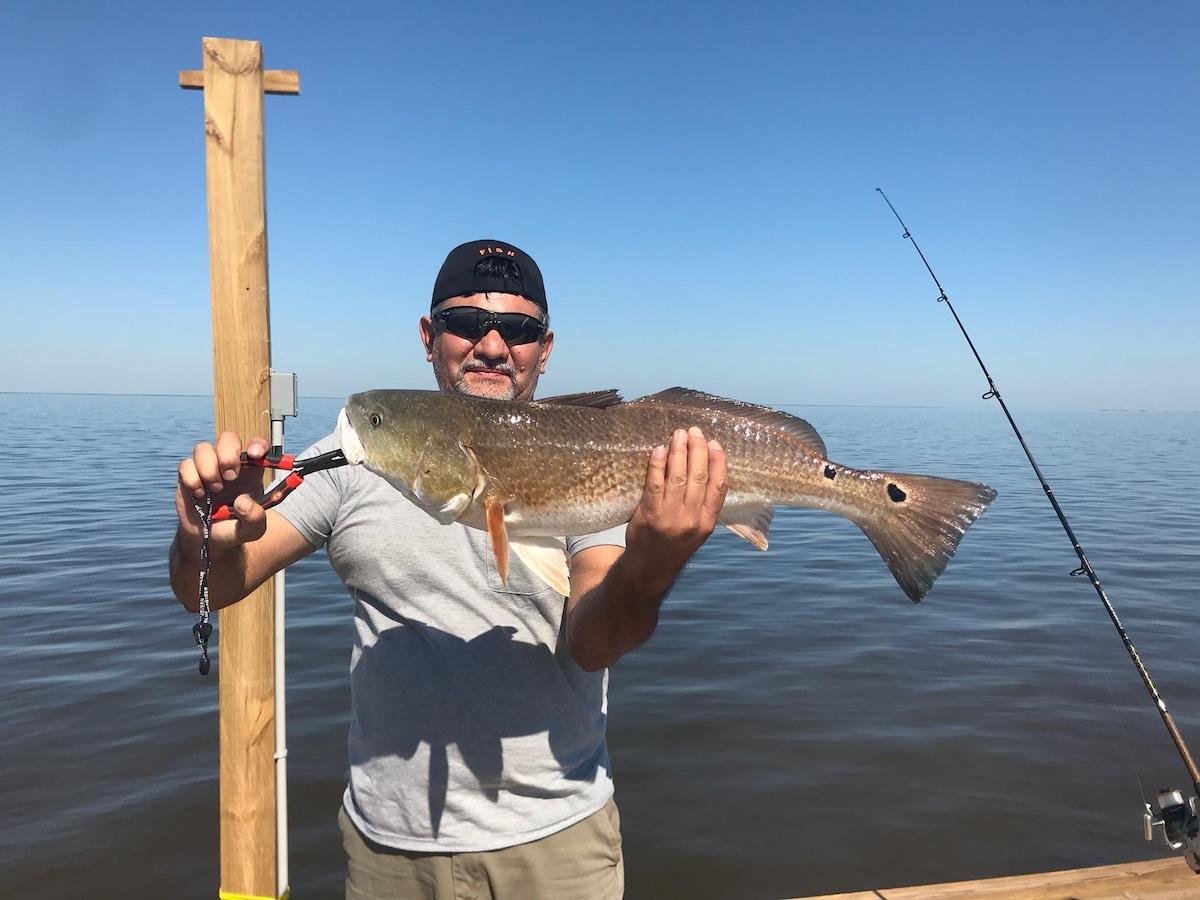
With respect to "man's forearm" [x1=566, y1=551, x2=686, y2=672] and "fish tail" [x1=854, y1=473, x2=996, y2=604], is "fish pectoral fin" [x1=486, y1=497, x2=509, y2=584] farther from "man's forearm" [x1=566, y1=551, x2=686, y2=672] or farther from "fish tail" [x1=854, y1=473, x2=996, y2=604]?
"fish tail" [x1=854, y1=473, x2=996, y2=604]

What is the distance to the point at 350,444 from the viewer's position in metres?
2.63

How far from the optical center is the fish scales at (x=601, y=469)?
2.65 meters

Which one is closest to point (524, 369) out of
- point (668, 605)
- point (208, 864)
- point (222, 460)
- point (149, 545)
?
point (222, 460)

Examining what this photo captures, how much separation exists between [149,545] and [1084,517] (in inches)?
829

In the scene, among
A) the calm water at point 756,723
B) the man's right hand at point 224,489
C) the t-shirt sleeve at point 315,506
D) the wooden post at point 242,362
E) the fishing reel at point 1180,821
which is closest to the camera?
the man's right hand at point 224,489

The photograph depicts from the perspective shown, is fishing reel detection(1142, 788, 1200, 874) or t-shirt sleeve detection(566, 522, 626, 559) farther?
fishing reel detection(1142, 788, 1200, 874)

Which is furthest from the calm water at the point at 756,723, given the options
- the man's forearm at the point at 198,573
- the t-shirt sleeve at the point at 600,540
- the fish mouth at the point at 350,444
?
the fish mouth at the point at 350,444

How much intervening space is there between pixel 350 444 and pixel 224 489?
0.42 m

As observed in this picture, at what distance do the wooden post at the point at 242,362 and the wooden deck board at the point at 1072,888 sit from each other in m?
3.04

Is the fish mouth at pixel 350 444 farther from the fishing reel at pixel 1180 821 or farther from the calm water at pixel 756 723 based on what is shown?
the calm water at pixel 756 723

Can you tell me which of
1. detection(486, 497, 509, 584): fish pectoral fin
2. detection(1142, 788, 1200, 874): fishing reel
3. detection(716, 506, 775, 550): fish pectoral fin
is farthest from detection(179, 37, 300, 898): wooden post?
detection(1142, 788, 1200, 874): fishing reel

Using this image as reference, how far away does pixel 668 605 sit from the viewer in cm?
1218

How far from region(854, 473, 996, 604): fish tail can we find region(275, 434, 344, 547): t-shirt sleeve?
203 cm

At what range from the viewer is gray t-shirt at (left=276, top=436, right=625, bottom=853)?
108 inches
